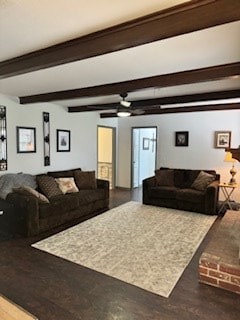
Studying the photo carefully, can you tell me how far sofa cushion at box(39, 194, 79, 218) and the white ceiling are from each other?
6.62ft

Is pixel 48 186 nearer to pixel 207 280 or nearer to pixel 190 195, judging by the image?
pixel 190 195

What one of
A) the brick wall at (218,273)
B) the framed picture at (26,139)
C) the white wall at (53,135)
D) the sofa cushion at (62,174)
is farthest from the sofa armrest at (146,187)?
the brick wall at (218,273)

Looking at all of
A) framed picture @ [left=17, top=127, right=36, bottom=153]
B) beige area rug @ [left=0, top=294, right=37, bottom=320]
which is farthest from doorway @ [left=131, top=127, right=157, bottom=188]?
beige area rug @ [left=0, top=294, right=37, bottom=320]

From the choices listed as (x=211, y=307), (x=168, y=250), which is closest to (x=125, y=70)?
(x=168, y=250)

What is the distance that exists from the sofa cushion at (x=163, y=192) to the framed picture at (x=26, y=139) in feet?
9.43

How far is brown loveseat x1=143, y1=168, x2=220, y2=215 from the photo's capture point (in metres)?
5.15

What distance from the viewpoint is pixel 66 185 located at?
16.9ft

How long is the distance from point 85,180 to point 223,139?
3573 mm

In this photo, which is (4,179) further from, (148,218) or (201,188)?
(201,188)

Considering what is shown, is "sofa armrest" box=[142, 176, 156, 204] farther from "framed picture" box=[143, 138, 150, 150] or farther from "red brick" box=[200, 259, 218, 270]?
"red brick" box=[200, 259, 218, 270]

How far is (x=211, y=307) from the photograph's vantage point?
2309 mm

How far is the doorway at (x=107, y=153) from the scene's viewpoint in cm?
793

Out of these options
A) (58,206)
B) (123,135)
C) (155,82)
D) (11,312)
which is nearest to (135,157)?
(123,135)

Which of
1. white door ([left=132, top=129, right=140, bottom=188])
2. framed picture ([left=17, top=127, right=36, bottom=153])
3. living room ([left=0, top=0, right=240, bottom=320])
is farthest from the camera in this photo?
white door ([left=132, top=129, right=140, bottom=188])
